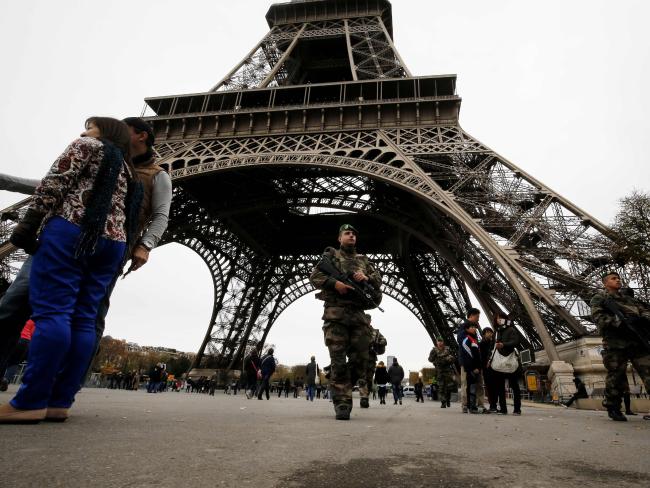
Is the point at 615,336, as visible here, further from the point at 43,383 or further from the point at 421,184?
the point at 421,184

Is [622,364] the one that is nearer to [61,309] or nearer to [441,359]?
[61,309]

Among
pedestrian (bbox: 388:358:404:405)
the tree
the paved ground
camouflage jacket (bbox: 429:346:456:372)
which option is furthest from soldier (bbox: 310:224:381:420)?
the tree

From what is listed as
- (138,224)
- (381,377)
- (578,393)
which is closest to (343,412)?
(138,224)

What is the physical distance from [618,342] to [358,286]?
309 cm

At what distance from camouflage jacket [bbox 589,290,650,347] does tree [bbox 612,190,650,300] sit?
27.3ft

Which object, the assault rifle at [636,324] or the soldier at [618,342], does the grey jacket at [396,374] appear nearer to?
the soldier at [618,342]

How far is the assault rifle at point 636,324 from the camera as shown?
453 cm

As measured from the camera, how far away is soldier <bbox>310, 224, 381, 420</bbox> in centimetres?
412

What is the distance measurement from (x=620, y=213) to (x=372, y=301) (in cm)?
1471

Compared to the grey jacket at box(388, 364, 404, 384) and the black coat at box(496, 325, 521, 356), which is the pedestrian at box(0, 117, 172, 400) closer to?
the black coat at box(496, 325, 521, 356)

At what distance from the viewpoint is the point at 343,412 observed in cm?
395

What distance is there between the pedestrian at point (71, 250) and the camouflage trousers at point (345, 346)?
6.99 feet

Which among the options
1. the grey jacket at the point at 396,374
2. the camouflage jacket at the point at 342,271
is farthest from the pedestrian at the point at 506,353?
the grey jacket at the point at 396,374

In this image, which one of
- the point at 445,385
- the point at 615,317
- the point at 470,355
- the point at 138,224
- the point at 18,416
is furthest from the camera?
the point at 445,385
